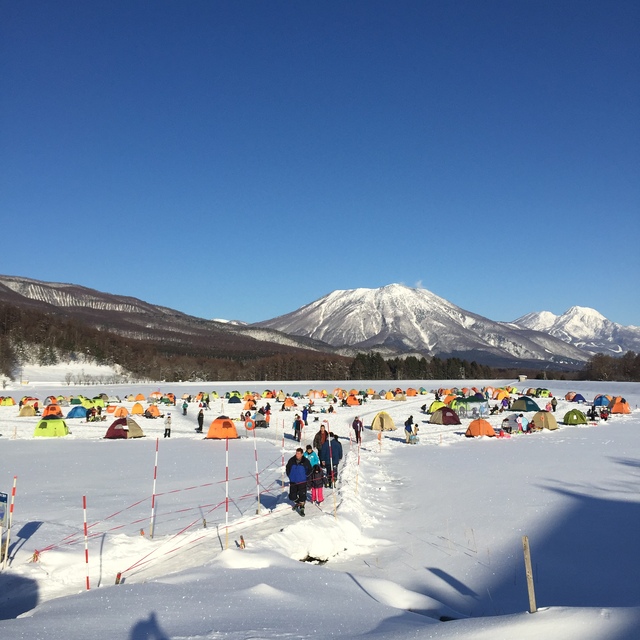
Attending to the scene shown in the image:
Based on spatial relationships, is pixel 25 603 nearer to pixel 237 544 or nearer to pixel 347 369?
pixel 237 544

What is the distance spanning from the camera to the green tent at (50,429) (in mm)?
26719

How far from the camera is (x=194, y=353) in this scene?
166 meters

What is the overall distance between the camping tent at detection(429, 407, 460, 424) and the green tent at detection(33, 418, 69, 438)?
69.6ft

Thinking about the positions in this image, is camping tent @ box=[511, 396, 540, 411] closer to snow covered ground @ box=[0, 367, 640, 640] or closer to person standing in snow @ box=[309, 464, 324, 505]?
snow covered ground @ box=[0, 367, 640, 640]

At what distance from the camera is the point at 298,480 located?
11.4 meters

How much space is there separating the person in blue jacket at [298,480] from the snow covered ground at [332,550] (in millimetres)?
341

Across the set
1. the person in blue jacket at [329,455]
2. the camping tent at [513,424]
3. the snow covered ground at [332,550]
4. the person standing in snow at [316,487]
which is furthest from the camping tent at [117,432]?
the camping tent at [513,424]

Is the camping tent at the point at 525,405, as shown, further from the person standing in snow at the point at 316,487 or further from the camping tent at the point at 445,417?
the person standing in snow at the point at 316,487

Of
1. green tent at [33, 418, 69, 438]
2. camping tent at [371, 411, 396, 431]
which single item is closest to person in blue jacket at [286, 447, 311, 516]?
green tent at [33, 418, 69, 438]

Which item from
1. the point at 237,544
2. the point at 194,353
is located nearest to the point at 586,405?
the point at 237,544

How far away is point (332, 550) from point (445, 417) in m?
27.1

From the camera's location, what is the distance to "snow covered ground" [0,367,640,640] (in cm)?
540

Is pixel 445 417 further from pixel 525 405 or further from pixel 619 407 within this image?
pixel 619 407

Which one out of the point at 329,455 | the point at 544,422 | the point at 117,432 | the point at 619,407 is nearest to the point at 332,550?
the point at 329,455
